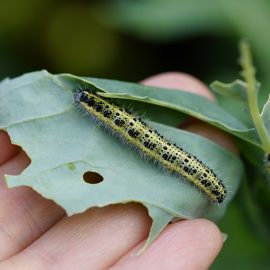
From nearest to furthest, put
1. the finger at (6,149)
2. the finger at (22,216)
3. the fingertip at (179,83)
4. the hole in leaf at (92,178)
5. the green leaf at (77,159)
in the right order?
1. the green leaf at (77,159)
2. the finger at (22,216)
3. the hole in leaf at (92,178)
4. the finger at (6,149)
5. the fingertip at (179,83)

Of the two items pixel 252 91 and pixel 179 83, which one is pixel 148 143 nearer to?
pixel 252 91

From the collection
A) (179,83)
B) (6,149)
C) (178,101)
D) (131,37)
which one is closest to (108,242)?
(6,149)

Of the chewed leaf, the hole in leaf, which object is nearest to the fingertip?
the chewed leaf

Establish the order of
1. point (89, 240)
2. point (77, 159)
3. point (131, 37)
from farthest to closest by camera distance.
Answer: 1. point (131, 37)
2. point (77, 159)
3. point (89, 240)

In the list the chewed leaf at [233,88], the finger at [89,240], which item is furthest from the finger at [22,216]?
the chewed leaf at [233,88]

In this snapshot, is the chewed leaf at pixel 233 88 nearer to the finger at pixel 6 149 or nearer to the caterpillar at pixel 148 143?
the caterpillar at pixel 148 143

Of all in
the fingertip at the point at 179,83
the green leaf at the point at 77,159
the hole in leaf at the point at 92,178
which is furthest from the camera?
the fingertip at the point at 179,83

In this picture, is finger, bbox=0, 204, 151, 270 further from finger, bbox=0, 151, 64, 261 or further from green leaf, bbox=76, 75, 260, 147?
green leaf, bbox=76, 75, 260, 147
